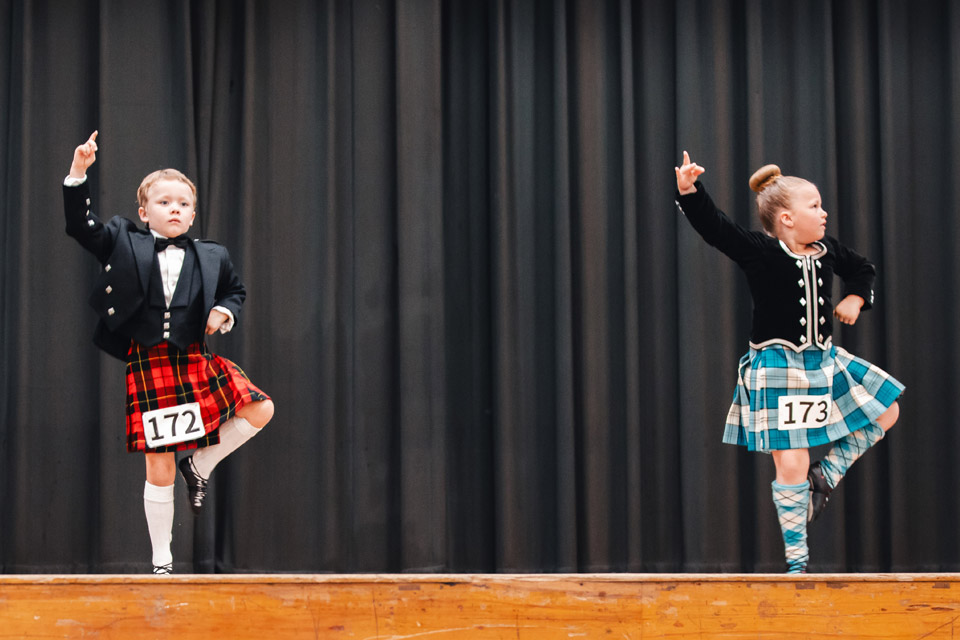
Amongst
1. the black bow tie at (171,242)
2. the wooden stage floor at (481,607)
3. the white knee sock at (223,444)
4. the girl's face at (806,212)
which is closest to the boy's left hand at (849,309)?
the girl's face at (806,212)

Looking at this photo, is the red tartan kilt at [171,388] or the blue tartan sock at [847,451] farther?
the blue tartan sock at [847,451]

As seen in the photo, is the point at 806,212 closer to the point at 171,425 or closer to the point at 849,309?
the point at 849,309

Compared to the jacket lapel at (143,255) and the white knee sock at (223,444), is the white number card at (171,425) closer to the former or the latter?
the white knee sock at (223,444)

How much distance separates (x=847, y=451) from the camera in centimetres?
253

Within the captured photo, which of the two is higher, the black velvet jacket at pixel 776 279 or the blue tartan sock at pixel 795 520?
the black velvet jacket at pixel 776 279

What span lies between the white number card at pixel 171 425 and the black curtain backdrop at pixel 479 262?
38.0 inches

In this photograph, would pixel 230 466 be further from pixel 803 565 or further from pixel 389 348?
pixel 803 565

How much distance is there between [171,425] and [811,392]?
1499 millimetres

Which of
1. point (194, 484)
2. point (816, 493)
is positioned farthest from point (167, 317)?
point (816, 493)

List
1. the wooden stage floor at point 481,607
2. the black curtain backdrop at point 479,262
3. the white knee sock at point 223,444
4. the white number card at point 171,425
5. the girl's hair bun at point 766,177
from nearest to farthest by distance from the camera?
the wooden stage floor at point 481,607 → the white number card at point 171,425 → the white knee sock at point 223,444 → the girl's hair bun at point 766,177 → the black curtain backdrop at point 479,262

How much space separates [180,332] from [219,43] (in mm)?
1454

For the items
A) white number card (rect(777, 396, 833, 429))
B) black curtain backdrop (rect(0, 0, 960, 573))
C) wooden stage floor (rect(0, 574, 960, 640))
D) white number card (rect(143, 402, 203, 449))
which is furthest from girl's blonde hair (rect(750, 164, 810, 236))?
white number card (rect(143, 402, 203, 449))

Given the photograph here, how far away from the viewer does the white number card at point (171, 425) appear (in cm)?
236

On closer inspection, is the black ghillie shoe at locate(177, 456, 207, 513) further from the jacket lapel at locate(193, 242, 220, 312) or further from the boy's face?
the boy's face
